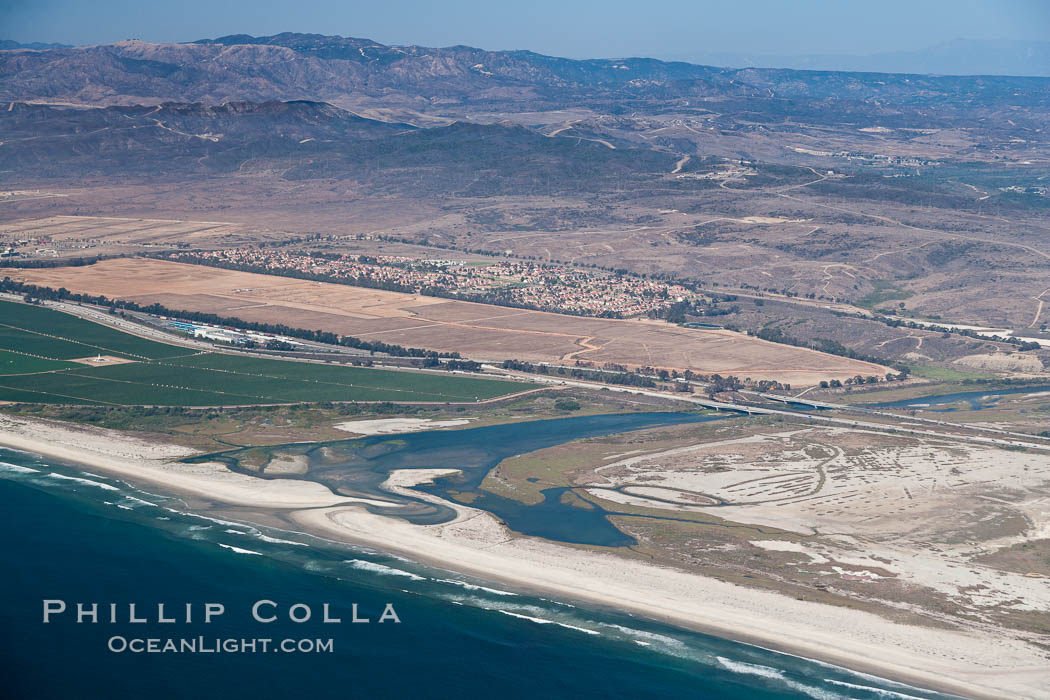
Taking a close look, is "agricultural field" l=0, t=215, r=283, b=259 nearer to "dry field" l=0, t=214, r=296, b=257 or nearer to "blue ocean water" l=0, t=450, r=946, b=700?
"dry field" l=0, t=214, r=296, b=257

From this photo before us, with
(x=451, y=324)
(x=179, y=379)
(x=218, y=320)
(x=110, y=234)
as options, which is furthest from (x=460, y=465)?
(x=110, y=234)

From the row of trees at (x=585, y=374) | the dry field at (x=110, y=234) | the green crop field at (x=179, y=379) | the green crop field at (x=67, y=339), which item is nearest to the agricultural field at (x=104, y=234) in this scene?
the dry field at (x=110, y=234)

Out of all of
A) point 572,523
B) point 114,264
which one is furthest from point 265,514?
point 114,264

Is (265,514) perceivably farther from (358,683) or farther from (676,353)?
(676,353)

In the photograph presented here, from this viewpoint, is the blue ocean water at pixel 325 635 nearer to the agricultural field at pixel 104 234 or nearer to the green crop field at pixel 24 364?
the green crop field at pixel 24 364

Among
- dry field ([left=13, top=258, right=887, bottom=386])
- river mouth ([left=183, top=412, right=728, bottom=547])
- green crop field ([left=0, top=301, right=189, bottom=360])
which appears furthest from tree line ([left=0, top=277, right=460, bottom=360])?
river mouth ([left=183, top=412, right=728, bottom=547])

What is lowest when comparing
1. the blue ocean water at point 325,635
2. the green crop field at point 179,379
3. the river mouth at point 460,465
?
the blue ocean water at point 325,635
